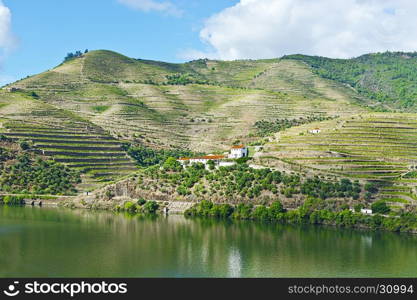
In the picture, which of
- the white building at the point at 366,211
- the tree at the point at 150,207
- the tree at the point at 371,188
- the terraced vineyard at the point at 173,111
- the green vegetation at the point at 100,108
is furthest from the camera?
the green vegetation at the point at 100,108

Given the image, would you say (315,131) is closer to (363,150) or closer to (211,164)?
(363,150)

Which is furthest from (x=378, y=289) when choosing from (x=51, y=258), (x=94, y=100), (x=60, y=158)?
(x=94, y=100)

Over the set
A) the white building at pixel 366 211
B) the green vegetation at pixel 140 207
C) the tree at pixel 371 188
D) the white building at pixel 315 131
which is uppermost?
the white building at pixel 315 131

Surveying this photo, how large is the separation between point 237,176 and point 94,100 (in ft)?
315

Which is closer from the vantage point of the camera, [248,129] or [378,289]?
[378,289]

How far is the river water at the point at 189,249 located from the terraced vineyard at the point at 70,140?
1251 inches

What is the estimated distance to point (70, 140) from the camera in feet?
442

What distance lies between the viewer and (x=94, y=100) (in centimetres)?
18488

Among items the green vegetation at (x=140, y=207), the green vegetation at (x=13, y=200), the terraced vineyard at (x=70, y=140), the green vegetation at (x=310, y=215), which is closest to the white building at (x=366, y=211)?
the green vegetation at (x=310, y=215)

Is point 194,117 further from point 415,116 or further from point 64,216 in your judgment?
point 64,216

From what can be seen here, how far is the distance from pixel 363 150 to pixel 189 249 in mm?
56614

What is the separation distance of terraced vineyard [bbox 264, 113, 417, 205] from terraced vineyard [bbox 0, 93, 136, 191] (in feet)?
134

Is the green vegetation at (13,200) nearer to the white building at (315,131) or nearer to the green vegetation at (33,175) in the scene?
the green vegetation at (33,175)

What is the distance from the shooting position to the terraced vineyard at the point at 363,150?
97.7m
